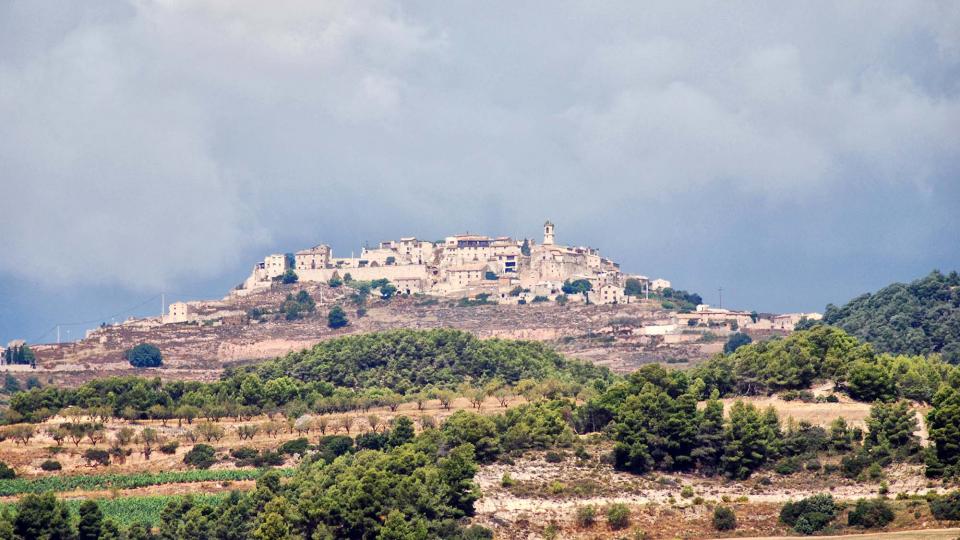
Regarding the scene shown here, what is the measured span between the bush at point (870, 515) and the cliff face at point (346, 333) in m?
70.4

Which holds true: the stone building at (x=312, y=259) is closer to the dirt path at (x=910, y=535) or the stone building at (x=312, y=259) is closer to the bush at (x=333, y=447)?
the bush at (x=333, y=447)

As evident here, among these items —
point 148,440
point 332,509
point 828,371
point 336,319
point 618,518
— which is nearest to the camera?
point 332,509

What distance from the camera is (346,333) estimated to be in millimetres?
142875

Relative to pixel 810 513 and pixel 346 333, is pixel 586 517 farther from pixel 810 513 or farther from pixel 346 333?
pixel 346 333

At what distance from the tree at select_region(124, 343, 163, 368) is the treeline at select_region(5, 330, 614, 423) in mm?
17907

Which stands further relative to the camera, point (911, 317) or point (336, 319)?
point (336, 319)

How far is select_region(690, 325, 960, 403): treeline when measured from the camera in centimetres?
7412

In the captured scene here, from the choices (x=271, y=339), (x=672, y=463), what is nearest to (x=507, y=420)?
(x=672, y=463)

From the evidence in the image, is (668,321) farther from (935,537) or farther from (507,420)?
(935,537)

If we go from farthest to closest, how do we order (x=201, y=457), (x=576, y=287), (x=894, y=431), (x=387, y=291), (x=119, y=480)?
1. (x=387, y=291)
2. (x=576, y=287)
3. (x=201, y=457)
4. (x=119, y=480)
5. (x=894, y=431)

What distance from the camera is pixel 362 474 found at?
6134 centimetres

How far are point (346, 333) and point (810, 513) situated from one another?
86.4 meters

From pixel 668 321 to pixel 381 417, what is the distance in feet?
193

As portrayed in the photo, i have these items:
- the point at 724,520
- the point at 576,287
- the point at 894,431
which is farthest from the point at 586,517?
the point at 576,287
